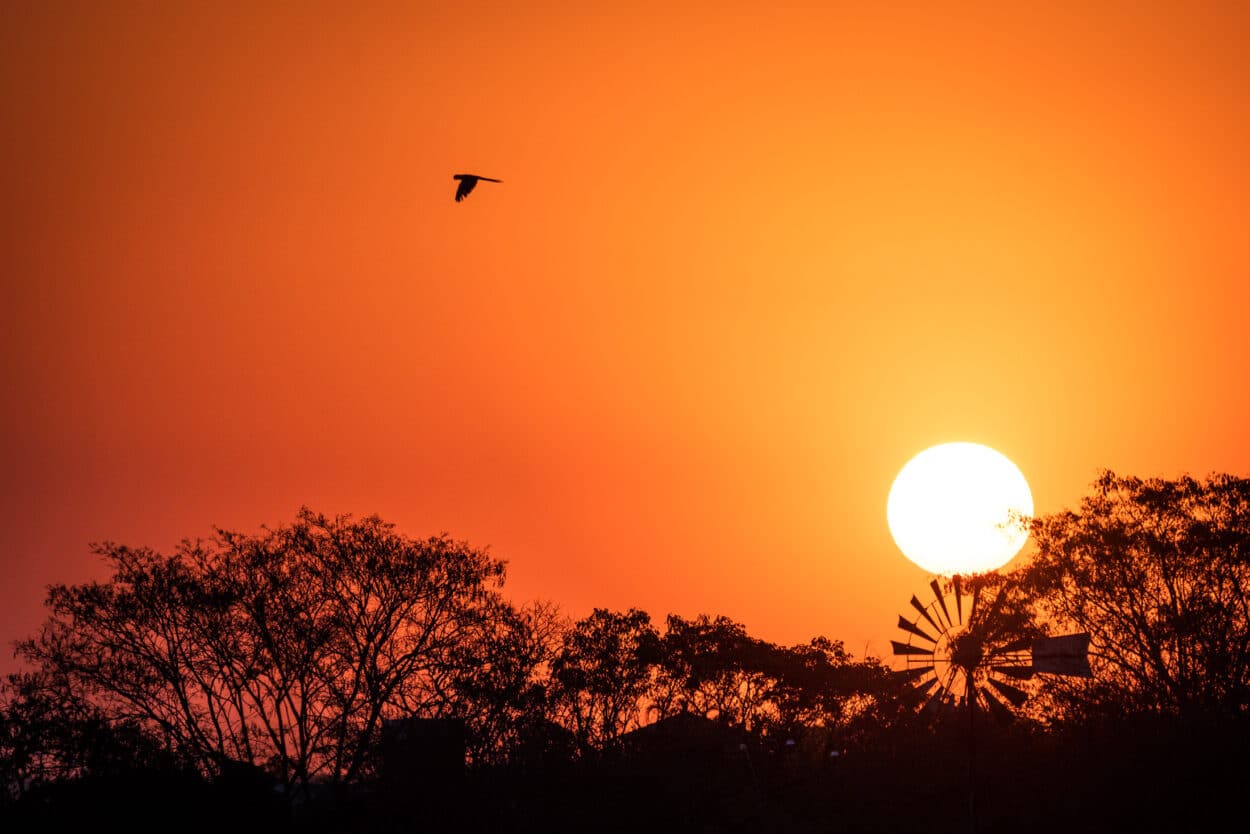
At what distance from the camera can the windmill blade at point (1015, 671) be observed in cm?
4047

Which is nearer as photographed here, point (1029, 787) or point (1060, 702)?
point (1029, 787)

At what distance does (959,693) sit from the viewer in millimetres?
44125

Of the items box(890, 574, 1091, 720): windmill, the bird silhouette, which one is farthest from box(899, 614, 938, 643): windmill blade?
the bird silhouette

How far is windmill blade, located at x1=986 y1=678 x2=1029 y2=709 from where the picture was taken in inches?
1583

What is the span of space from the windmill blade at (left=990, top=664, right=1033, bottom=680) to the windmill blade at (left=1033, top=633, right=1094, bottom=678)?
0.73 meters

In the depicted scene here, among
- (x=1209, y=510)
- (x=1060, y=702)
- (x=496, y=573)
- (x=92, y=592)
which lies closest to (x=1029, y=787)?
(x=1060, y=702)

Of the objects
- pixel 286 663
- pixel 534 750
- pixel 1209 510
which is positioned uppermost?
pixel 1209 510

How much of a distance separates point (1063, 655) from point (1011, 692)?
2739 millimetres

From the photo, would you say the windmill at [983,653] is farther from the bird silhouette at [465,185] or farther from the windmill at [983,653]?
the bird silhouette at [465,185]

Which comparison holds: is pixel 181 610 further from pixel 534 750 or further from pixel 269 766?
pixel 534 750

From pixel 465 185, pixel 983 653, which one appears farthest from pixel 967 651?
pixel 465 185

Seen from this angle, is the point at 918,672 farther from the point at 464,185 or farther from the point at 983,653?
the point at 464,185

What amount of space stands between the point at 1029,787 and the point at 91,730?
2976 centimetres

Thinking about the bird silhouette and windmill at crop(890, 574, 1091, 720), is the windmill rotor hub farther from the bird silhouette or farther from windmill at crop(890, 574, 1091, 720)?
the bird silhouette
